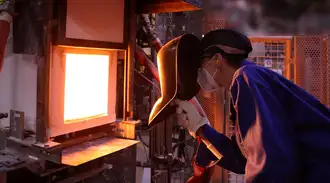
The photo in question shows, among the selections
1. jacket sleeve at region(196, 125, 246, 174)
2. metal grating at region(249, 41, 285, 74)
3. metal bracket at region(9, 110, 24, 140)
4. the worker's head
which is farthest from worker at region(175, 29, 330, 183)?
metal grating at region(249, 41, 285, 74)

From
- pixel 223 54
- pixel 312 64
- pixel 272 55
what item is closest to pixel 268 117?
pixel 223 54

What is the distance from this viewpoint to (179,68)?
182 centimetres

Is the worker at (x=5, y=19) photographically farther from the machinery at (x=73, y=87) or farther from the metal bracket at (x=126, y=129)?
the metal bracket at (x=126, y=129)

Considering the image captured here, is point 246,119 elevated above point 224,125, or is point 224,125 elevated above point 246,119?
point 246,119

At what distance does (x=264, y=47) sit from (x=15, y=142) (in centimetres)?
369

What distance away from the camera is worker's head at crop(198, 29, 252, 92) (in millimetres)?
1774

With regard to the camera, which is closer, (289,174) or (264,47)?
(289,174)

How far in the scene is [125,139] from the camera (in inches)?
89.4

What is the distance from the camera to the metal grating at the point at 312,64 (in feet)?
15.4

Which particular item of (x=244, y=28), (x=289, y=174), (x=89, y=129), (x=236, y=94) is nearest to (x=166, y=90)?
(x=236, y=94)

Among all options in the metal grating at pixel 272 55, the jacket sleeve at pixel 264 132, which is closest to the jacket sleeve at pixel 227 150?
the jacket sleeve at pixel 264 132

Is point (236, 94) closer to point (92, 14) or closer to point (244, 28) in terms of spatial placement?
point (92, 14)

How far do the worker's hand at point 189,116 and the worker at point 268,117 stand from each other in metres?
0.19

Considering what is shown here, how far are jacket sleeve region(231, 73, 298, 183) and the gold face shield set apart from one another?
36 centimetres
